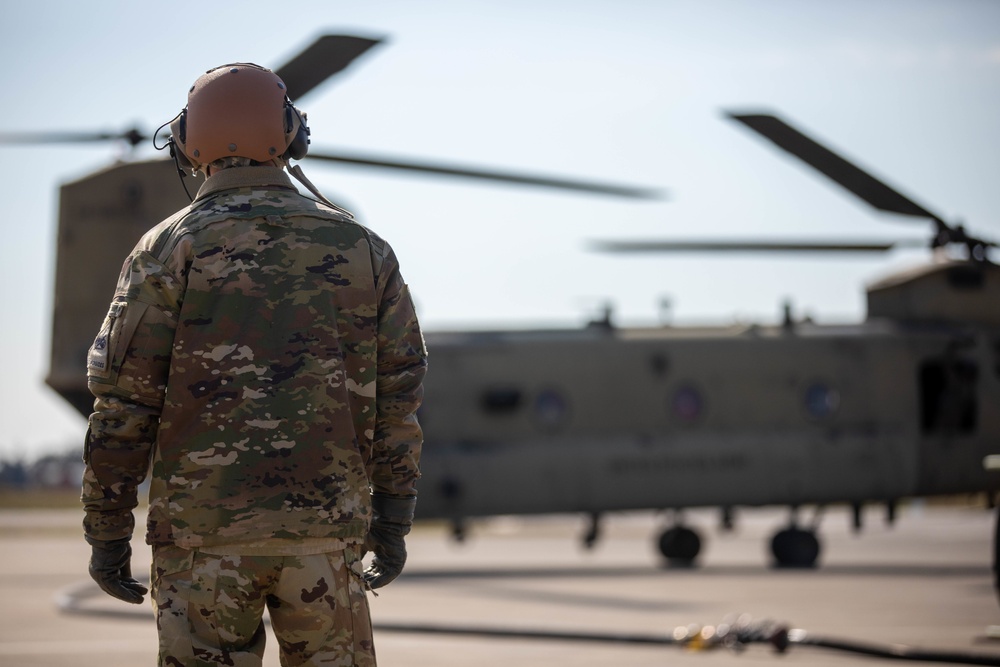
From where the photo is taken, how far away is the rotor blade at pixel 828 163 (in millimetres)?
10562

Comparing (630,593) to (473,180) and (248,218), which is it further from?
(248,218)

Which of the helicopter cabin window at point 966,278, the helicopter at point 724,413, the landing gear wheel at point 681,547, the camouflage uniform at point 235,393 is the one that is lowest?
the landing gear wheel at point 681,547

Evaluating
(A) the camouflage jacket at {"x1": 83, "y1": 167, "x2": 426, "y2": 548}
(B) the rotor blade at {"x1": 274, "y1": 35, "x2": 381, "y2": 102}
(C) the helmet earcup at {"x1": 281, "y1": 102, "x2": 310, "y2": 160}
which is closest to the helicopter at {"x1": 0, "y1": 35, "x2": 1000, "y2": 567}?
(B) the rotor blade at {"x1": 274, "y1": 35, "x2": 381, "y2": 102}

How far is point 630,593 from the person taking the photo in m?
10.9

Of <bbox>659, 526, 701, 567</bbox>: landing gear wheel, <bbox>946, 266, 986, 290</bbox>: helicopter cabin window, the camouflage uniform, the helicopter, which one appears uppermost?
<bbox>946, 266, 986, 290</bbox>: helicopter cabin window

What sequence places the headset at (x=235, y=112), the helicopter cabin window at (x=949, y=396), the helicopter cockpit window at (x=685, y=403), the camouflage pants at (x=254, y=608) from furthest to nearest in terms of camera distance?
the helicopter cabin window at (x=949, y=396) → the helicopter cockpit window at (x=685, y=403) → the headset at (x=235, y=112) → the camouflage pants at (x=254, y=608)

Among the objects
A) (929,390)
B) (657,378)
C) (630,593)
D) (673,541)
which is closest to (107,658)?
(630,593)

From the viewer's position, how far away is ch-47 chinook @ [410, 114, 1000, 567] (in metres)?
13.8

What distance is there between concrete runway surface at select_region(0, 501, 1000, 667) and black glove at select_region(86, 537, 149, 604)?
3.73 m

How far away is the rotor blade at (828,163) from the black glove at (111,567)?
8349 mm

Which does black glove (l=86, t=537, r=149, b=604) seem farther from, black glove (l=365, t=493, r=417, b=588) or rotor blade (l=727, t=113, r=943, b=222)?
rotor blade (l=727, t=113, r=943, b=222)

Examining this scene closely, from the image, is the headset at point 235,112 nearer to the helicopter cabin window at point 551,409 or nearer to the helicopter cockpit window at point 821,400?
the helicopter cabin window at point 551,409

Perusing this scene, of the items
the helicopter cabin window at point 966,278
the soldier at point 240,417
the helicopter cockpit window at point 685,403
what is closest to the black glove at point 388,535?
the soldier at point 240,417

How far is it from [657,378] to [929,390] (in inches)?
130
